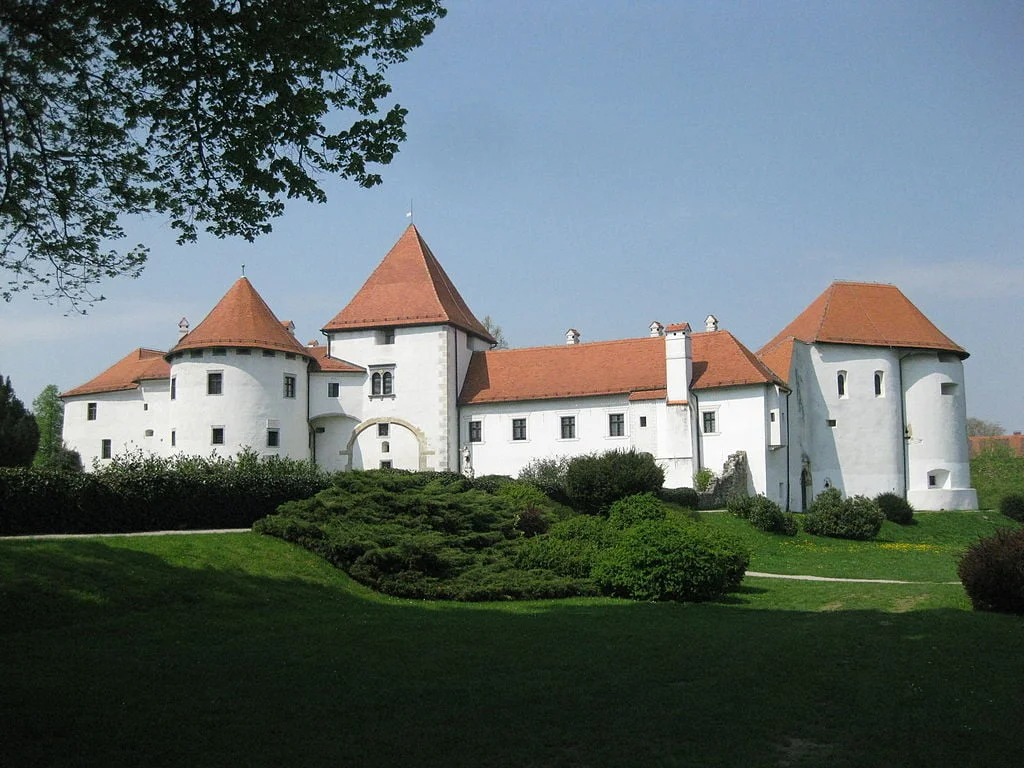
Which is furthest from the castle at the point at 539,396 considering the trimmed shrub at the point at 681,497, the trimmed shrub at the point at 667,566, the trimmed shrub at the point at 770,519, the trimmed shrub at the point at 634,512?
the trimmed shrub at the point at 667,566

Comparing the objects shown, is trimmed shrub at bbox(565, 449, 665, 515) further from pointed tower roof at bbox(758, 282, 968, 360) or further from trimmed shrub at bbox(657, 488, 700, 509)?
pointed tower roof at bbox(758, 282, 968, 360)

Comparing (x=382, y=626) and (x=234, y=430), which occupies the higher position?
(x=234, y=430)

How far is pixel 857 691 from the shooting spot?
8.51 m

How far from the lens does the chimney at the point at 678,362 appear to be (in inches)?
1555

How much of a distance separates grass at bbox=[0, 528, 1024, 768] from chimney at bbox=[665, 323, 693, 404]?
24.3 m

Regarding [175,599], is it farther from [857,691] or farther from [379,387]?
[379,387]

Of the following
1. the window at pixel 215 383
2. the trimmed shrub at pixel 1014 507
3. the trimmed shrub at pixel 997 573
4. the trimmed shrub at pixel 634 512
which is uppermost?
the window at pixel 215 383

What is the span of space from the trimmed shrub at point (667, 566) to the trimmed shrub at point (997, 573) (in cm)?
404

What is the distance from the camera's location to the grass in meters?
7.02

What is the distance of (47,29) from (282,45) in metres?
2.46

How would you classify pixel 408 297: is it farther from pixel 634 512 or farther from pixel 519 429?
pixel 634 512

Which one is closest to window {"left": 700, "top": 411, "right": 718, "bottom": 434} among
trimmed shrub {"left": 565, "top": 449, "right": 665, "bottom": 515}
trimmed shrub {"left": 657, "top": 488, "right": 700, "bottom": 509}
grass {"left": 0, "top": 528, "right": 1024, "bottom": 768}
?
trimmed shrub {"left": 657, "top": 488, "right": 700, "bottom": 509}

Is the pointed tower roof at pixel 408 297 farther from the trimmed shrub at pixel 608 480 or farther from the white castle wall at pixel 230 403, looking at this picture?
the trimmed shrub at pixel 608 480

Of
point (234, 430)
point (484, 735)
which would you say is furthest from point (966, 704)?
point (234, 430)
